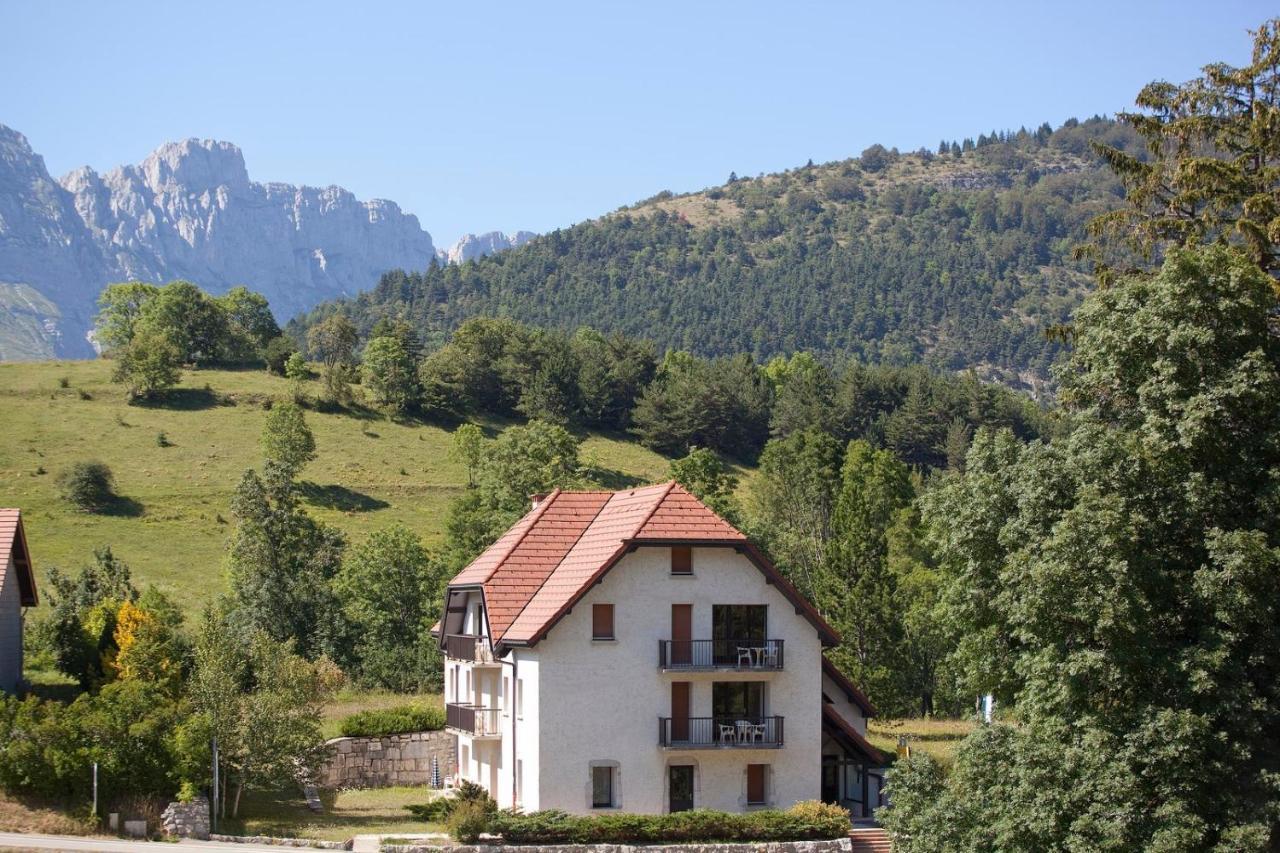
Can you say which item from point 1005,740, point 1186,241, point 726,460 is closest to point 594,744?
point 1005,740

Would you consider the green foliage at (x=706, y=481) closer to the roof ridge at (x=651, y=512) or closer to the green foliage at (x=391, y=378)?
the roof ridge at (x=651, y=512)

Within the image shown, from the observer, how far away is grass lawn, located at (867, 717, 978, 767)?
56094 mm

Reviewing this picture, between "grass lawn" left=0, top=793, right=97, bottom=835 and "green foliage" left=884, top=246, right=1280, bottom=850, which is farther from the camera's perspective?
"grass lawn" left=0, top=793, right=97, bottom=835

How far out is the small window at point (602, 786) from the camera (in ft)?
150

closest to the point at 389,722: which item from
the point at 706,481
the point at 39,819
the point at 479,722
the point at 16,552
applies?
the point at 479,722

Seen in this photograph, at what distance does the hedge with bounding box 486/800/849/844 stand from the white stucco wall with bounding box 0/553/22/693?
750 inches

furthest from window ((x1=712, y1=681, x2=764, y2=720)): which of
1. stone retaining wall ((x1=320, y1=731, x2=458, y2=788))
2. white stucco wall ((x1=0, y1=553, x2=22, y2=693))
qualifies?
white stucco wall ((x1=0, y1=553, x2=22, y2=693))

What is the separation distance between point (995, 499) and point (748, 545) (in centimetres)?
1010

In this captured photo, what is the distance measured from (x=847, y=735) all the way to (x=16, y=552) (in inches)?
1138

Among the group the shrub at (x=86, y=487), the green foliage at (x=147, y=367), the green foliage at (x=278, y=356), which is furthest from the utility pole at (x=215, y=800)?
the green foliage at (x=278, y=356)

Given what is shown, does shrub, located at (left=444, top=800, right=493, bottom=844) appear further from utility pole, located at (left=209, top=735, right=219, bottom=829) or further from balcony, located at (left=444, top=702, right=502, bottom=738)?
balcony, located at (left=444, top=702, right=502, bottom=738)

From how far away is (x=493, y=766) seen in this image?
1975 inches

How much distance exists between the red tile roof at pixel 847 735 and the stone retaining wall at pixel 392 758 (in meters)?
14.0

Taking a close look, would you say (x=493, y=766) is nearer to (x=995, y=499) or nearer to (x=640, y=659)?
(x=640, y=659)
